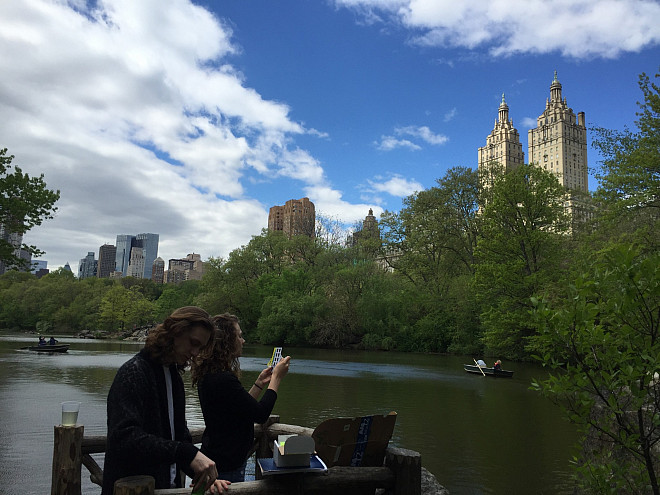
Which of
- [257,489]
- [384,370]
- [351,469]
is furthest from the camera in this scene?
[384,370]

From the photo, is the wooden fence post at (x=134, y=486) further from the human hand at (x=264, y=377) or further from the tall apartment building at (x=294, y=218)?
the tall apartment building at (x=294, y=218)

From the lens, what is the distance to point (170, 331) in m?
2.95

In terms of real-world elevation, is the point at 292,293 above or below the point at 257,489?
above

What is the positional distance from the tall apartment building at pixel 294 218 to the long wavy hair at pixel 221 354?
2562 inches

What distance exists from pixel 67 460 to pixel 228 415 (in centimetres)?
145

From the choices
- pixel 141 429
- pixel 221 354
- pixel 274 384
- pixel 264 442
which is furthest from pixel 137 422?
pixel 264 442

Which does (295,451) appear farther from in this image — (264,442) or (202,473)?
(264,442)

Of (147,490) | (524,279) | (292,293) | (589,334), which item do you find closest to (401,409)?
(589,334)

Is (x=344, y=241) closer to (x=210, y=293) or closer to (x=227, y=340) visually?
(x=210, y=293)

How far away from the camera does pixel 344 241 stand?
215 feet

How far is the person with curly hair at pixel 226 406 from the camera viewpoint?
3336 millimetres

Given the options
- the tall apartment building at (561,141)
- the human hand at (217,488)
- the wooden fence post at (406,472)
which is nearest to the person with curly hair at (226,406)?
the human hand at (217,488)

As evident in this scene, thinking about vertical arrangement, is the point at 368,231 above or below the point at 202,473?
above

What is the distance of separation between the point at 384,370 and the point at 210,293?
3922 centimetres
